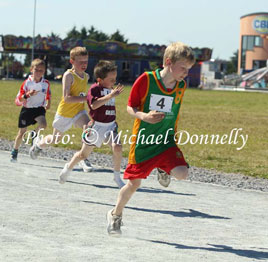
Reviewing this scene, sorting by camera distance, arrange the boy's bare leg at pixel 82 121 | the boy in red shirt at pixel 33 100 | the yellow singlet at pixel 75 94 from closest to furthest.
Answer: the yellow singlet at pixel 75 94 → the boy's bare leg at pixel 82 121 → the boy in red shirt at pixel 33 100

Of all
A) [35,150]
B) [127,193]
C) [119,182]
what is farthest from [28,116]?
[127,193]

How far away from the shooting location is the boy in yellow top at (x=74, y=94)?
951 cm

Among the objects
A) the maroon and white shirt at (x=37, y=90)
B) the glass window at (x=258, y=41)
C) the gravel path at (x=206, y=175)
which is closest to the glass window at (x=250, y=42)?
the glass window at (x=258, y=41)

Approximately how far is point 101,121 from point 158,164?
2818 mm

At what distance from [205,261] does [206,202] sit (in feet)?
9.90

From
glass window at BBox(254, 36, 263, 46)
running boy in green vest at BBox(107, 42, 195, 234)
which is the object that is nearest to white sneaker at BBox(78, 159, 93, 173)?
running boy in green vest at BBox(107, 42, 195, 234)

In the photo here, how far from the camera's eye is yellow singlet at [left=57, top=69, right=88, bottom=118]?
977cm

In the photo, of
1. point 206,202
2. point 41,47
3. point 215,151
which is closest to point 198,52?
point 41,47

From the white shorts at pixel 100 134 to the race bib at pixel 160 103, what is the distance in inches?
107

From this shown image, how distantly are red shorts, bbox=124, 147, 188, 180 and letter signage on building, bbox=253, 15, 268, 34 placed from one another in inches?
4477

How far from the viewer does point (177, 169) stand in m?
6.16

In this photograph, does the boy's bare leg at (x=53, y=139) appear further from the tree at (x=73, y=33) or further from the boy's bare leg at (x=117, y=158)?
the tree at (x=73, y=33)

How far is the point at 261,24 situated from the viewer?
117 m

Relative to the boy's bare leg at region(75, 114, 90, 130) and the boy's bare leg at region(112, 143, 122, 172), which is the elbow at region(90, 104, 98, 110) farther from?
the boy's bare leg at region(75, 114, 90, 130)
